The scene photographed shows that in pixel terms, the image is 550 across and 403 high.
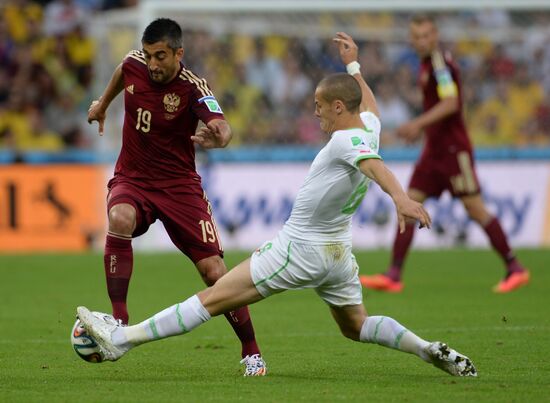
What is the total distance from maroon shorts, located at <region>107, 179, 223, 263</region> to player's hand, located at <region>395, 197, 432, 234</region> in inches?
79.4

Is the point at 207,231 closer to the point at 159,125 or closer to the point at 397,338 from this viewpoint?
the point at 159,125

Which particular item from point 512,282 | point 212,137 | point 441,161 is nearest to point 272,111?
point 441,161

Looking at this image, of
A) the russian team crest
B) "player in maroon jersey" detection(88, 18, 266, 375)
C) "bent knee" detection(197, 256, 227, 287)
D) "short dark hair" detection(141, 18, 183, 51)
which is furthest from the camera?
the russian team crest

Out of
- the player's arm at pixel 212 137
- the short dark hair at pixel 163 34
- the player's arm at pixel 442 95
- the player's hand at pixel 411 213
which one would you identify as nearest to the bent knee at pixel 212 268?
the player's arm at pixel 212 137

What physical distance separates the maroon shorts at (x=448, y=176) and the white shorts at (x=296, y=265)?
6.24 m

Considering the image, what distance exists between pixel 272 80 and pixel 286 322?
33.7ft

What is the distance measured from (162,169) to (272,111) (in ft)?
39.7

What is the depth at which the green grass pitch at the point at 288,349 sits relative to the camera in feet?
21.8

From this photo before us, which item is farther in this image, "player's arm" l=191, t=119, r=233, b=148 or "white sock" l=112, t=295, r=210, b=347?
"player's arm" l=191, t=119, r=233, b=148

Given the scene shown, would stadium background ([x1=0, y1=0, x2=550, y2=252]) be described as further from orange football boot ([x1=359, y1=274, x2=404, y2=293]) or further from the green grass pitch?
orange football boot ([x1=359, y1=274, x2=404, y2=293])

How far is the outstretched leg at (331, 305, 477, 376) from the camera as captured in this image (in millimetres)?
6898

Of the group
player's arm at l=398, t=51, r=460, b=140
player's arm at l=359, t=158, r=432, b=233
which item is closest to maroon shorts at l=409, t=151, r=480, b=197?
player's arm at l=398, t=51, r=460, b=140

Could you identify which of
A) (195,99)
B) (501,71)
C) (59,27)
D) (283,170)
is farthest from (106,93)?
(59,27)

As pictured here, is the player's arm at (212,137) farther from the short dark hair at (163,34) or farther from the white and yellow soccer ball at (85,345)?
the white and yellow soccer ball at (85,345)
